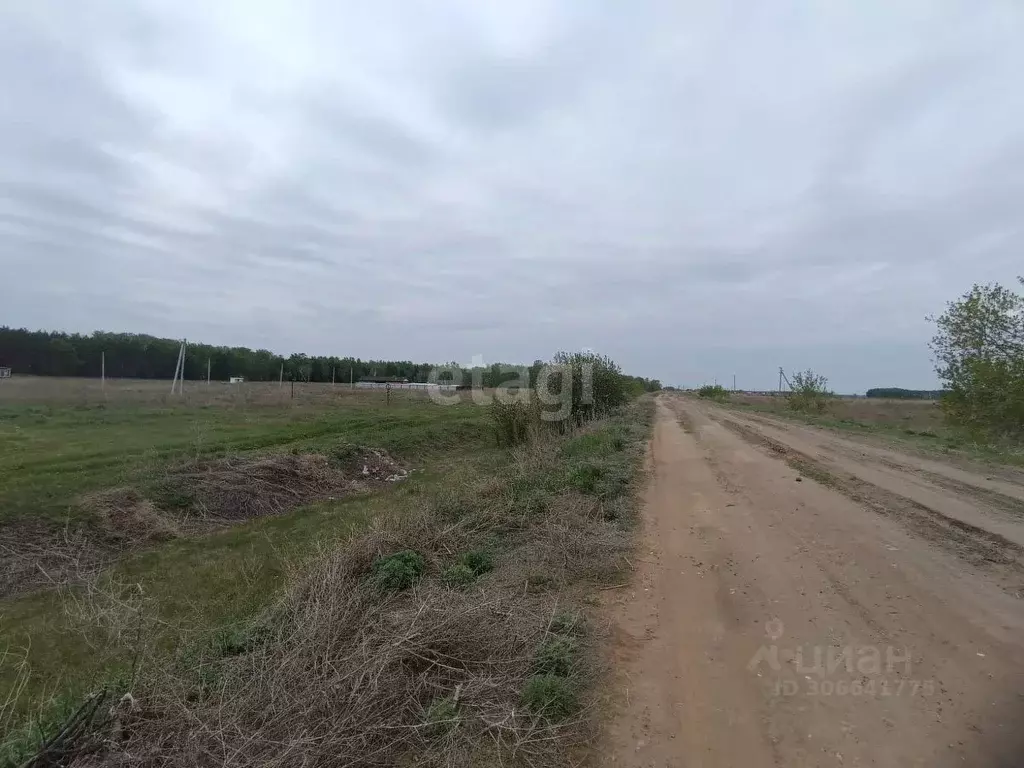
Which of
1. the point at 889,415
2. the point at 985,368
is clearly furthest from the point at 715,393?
the point at 985,368

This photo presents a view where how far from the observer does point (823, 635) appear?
4199 millimetres

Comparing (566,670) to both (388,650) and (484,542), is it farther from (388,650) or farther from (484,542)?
(484,542)

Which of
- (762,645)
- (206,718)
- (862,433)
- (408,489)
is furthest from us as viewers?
(862,433)

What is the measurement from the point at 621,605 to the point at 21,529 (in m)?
9.28

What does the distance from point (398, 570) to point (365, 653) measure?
2.22 meters

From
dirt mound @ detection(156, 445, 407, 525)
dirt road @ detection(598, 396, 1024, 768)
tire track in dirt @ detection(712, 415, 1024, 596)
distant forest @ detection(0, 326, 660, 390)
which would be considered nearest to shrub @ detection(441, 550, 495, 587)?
dirt road @ detection(598, 396, 1024, 768)

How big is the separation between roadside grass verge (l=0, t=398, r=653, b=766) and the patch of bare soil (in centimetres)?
102

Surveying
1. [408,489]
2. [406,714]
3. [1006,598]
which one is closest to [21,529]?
[408,489]

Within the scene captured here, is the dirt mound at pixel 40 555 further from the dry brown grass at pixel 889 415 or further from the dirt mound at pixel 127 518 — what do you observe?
the dry brown grass at pixel 889 415

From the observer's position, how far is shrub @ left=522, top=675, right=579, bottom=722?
3312mm

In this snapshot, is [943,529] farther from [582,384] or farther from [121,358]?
[121,358]

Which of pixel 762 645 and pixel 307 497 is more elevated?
pixel 762 645

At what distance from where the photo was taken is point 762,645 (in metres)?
4.10

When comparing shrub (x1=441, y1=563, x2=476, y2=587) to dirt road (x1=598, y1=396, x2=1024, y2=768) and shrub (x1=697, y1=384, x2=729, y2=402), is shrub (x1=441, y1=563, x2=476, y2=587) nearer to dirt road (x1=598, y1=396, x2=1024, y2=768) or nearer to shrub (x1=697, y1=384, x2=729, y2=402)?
dirt road (x1=598, y1=396, x2=1024, y2=768)
